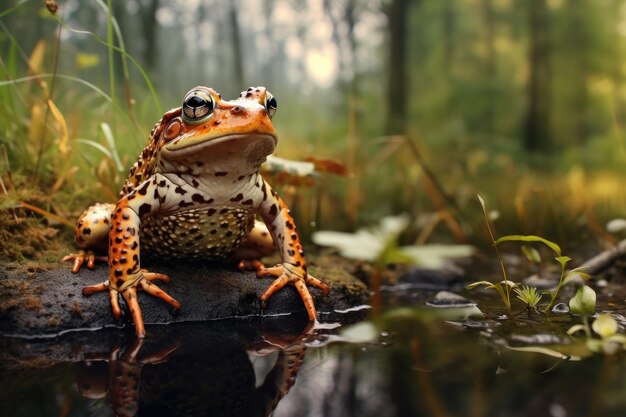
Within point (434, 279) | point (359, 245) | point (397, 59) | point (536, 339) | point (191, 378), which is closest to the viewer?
point (359, 245)

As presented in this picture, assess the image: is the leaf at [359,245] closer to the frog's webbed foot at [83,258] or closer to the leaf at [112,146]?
the frog's webbed foot at [83,258]

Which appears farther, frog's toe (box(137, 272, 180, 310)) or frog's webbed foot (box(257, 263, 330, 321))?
frog's webbed foot (box(257, 263, 330, 321))

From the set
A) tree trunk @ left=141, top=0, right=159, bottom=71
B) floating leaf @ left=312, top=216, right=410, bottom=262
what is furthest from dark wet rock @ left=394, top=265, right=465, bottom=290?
tree trunk @ left=141, top=0, right=159, bottom=71

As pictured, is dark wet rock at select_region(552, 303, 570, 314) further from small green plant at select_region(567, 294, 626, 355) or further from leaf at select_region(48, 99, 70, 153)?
leaf at select_region(48, 99, 70, 153)

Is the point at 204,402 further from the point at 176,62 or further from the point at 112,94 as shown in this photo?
Result: the point at 176,62

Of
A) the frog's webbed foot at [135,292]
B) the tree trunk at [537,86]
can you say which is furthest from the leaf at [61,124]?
the tree trunk at [537,86]

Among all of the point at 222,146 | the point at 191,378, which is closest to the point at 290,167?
the point at 222,146

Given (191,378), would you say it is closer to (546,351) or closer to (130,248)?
(130,248)
